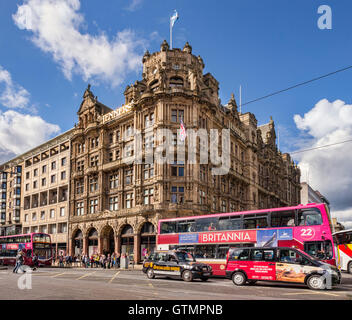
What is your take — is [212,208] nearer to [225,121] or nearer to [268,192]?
[225,121]

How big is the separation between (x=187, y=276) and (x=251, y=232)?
5342 mm

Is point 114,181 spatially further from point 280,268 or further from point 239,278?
point 280,268

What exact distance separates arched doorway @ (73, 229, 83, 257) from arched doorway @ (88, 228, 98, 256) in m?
2.12

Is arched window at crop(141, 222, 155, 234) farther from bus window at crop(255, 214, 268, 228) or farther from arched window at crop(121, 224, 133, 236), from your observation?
bus window at crop(255, 214, 268, 228)

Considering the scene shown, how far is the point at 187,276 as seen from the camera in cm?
2238

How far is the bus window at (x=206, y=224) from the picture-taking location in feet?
87.3

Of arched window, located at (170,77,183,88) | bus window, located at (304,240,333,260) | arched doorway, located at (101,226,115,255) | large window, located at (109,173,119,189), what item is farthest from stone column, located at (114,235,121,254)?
bus window, located at (304,240,333,260)

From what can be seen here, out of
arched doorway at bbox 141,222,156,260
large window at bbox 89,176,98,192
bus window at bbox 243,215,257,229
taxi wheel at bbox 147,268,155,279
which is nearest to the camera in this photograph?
taxi wheel at bbox 147,268,155,279

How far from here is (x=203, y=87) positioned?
49.5 meters

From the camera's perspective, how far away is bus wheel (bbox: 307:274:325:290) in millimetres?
17469

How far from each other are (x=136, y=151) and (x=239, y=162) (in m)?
19.8

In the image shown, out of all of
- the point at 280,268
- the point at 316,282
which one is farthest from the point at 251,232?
the point at 316,282

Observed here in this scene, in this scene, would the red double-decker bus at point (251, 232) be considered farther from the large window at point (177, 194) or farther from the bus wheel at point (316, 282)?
the large window at point (177, 194)
